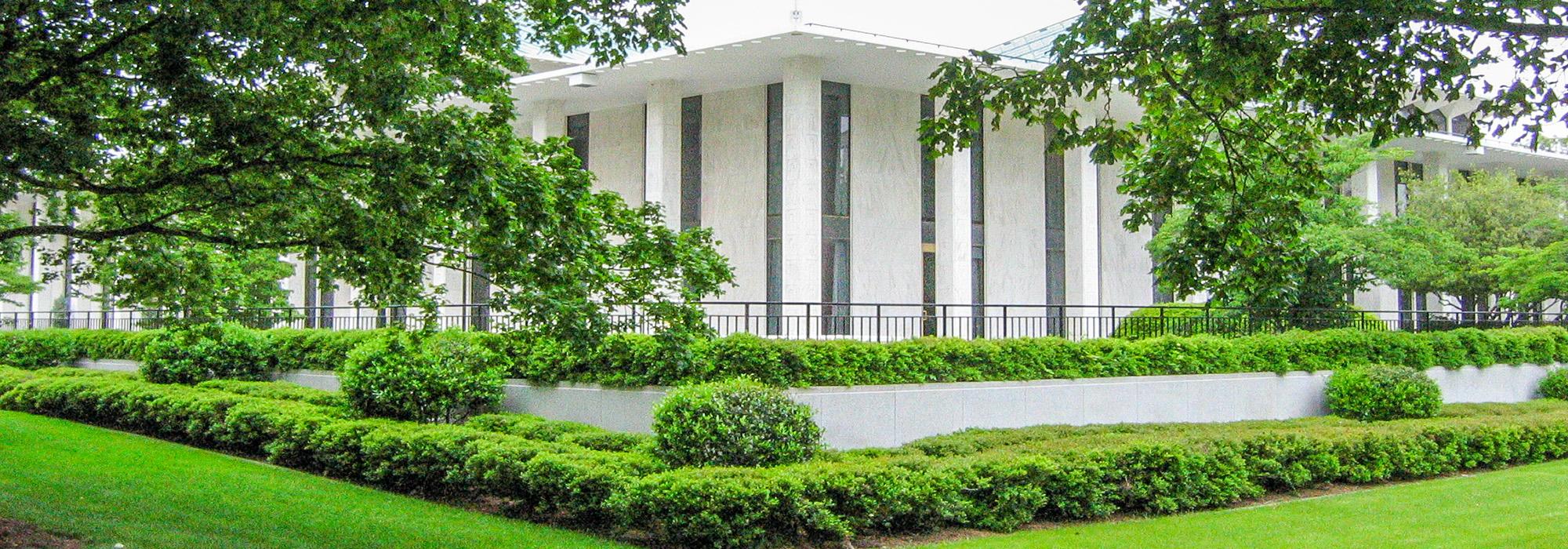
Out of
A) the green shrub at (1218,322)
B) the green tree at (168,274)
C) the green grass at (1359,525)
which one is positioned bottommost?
the green grass at (1359,525)

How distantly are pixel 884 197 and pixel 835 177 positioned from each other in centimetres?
136

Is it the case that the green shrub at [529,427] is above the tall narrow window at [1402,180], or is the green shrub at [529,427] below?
below

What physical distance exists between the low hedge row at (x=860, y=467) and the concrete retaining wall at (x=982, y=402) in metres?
1.06

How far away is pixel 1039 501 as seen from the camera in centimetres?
1184

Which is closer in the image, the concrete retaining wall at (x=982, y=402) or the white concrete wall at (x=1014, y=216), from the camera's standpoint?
the concrete retaining wall at (x=982, y=402)

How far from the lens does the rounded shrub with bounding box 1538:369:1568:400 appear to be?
2627 cm

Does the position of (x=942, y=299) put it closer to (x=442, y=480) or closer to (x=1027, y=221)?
(x=1027, y=221)

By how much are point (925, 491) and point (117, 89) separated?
8.06 meters

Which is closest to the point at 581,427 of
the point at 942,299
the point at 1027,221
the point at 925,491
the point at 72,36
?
the point at 925,491

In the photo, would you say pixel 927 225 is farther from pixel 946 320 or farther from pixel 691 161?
pixel 946 320

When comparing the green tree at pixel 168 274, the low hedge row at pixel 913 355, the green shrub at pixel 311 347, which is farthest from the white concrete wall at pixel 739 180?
the green tree at pixel 168 274

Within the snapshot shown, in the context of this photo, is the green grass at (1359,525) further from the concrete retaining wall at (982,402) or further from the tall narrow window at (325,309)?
the tall narrow window at (325,309)

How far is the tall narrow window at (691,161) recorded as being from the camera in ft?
89.7

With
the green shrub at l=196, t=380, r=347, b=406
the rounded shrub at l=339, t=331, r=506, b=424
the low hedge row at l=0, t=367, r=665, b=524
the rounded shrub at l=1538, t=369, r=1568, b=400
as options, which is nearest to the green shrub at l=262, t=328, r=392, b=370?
the green shrub at l=196, t=380, r=347, b=406
